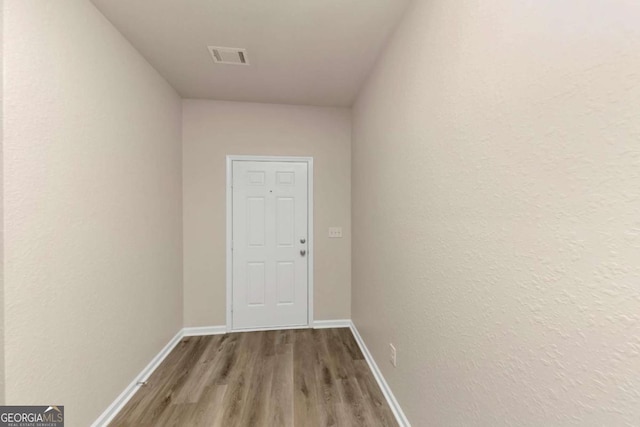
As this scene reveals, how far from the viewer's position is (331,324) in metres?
3.13

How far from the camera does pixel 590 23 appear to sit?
0.63 m

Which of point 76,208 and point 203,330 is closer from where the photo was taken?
point 76,208

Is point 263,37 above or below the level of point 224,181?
above

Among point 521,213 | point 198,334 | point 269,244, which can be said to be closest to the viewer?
point 521,213

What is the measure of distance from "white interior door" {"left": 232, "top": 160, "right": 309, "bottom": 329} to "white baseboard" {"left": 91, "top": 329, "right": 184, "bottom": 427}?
0.71 m

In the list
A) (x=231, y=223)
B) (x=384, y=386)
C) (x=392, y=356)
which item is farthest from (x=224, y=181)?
(x=384, y=386)

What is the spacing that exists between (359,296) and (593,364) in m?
2.19

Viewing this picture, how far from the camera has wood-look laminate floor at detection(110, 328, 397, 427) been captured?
5.70ft

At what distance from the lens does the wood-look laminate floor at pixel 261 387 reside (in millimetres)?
1737

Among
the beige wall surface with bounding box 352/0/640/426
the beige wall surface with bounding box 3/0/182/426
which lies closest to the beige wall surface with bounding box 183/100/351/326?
the beige wall surface with bounding box 3/0/182/426

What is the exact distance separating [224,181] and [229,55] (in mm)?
1332

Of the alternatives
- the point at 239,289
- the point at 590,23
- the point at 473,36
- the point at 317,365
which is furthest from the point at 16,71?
the point at 317,365

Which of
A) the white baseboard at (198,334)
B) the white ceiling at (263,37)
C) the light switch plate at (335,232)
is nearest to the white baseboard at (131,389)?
the white baseboard at (198,334)

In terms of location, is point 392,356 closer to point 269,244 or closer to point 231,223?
point 269,244
